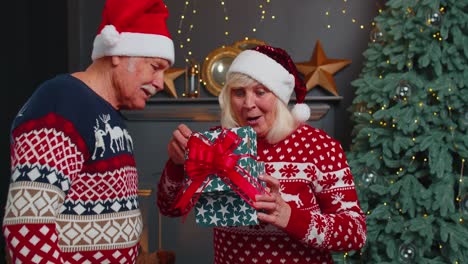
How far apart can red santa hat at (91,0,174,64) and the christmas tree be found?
7.07 feet

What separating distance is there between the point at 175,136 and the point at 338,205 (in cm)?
62

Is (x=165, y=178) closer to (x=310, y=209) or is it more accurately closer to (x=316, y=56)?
(x=310, y=209)

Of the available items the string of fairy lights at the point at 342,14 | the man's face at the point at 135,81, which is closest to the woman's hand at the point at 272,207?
the man's face at the point at 135,81

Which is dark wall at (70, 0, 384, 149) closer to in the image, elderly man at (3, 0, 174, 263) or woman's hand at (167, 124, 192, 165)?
woman's hand at (167, 124, 192, 165)

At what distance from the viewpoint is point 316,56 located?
4.27 meters

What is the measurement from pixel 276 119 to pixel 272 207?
46cm

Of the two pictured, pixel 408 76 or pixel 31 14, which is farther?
pixel 31 14

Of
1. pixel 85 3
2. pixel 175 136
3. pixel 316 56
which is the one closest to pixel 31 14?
pixel 85 3

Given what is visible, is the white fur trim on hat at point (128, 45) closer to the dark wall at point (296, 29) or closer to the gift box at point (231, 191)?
the gift box at point (231, 191)

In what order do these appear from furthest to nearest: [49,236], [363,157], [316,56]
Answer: [316,56] < [363,157] < [49,236]

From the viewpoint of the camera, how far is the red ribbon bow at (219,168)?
1.49m

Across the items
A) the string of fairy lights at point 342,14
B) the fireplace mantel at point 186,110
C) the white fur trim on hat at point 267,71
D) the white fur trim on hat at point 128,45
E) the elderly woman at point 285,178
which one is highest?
the string of fairy lights at point 342,14

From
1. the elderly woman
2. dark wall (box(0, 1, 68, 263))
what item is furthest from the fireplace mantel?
Answer: the elderly woman

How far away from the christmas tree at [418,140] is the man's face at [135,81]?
7.14 feet
